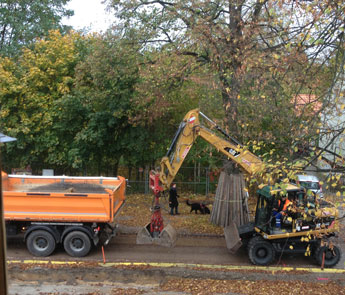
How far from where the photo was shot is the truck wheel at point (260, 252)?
10031mm

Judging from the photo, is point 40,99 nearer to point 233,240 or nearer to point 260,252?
point 233,240

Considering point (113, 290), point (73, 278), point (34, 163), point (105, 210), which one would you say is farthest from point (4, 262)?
point (34, 163)

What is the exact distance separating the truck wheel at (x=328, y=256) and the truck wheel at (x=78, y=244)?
6.39 meters

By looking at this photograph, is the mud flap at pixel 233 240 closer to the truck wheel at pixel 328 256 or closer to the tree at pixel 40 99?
the truck wheel at pixel 328 256

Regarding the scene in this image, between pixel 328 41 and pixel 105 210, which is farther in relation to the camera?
pixel 105 210

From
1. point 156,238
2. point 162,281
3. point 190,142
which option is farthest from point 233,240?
point 190,142

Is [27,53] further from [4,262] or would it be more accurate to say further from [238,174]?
[4,262]

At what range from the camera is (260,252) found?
10109 mm

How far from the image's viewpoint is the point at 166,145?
67.3 ft

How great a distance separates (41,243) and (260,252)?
6201 millimetres

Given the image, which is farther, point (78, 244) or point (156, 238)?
point (156, 238)

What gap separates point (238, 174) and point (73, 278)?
730cm

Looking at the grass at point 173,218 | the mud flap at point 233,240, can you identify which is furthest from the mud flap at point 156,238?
the grass at point 173,218

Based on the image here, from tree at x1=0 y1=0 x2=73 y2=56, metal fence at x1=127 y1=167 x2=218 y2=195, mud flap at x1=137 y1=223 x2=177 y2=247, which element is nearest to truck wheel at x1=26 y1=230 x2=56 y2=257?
mud flap at x1=137 y1=223 x2=177 y2=247
